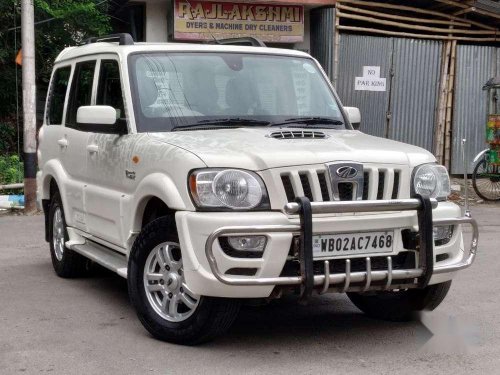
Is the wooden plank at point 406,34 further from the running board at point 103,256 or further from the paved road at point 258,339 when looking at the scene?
the running board at point 103,256

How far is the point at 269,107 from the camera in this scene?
6.37 m

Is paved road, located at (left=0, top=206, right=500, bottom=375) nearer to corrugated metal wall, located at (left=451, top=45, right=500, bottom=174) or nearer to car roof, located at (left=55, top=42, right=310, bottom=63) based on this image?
car roof, located at (left=55, top=42, right=310, bottom=63)

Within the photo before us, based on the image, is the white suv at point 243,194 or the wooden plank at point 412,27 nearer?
the white suv at point 243,194

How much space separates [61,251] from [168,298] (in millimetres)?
2717

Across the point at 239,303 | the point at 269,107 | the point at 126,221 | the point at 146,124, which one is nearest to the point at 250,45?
the point at 269,107

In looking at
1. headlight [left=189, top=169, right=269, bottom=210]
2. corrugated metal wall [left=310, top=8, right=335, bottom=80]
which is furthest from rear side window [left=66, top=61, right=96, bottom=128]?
corrugated metal wall [left=310, top=8, right=335, bottom=80]

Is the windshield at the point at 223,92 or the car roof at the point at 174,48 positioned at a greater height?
the car roof at the point at 174,48

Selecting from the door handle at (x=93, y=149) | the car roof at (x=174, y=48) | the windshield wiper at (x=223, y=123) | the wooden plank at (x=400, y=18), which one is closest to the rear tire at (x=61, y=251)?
the door handle at (x=93, y=149)

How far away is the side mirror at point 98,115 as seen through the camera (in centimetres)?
597

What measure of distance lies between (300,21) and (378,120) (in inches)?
90.6

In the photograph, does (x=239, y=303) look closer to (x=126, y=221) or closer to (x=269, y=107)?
(x=126, y=221)

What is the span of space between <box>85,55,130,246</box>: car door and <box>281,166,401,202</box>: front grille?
4.84 ft

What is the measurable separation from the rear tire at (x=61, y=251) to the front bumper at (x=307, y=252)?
2.85 metres

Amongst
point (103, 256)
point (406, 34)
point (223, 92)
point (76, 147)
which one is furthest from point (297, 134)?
point (406, 34)
